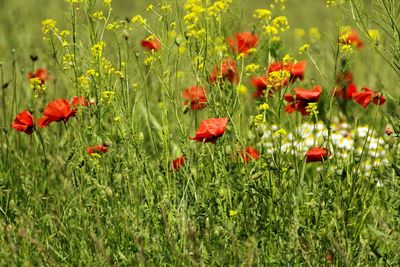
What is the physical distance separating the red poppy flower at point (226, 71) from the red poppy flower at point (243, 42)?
60mm

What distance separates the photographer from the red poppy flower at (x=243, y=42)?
9.74ft

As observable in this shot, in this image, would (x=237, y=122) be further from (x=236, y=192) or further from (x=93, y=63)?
(x=93, y=63)

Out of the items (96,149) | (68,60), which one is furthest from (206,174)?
(68,60)

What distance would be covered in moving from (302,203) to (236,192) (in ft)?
0.78

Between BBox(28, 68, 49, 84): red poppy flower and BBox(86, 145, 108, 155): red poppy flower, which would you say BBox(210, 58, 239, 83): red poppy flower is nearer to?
BBox(86, 145, 108, 155): red poppy flower

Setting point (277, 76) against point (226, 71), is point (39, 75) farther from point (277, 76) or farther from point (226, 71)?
point (277, 76)

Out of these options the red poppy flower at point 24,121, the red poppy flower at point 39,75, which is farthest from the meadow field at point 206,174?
the red poppy flower at point 39,75

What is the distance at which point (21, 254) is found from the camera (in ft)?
8.00

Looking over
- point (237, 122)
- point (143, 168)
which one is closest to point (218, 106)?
point (237, 122)

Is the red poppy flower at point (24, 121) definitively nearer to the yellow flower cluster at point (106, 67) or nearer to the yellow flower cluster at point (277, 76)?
the yellow flower cluster at point (106, 67)

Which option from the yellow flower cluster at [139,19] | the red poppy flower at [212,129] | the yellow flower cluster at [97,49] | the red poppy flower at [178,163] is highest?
the yellow flower cluster at [139,19]

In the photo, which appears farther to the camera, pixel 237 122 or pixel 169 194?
pixel 237 122

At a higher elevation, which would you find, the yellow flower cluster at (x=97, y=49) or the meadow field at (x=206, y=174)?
the yellow flower cluster at (x=97, y=49)

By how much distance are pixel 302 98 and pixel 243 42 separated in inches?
13.1
